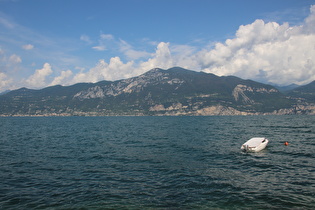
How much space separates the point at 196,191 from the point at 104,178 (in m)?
12.1

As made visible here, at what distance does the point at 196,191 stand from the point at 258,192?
6.53 m

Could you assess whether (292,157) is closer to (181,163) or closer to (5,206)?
(181,163)

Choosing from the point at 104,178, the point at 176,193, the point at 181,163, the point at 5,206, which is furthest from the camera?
the point at 181,163

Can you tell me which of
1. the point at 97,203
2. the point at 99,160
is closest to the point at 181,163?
the point at 99,160

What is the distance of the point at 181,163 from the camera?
3431cm

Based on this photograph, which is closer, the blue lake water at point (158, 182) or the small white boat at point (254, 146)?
the blue lake water at point (158, 182)

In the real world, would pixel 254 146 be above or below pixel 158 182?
below

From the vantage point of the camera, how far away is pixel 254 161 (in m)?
36.5

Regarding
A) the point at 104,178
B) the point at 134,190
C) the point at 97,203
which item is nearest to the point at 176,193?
the point at 134,190

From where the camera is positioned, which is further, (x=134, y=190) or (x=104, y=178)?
(x=104, y=178)

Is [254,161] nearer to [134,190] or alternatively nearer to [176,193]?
[176,193]

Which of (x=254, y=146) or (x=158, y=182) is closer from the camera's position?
(x=158, y=182)

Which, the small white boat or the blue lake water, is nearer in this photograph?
the blue lake water

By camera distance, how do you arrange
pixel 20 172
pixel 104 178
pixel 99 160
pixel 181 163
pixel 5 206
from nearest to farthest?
pixel 5 206, pixel 104 178, pixel 20 172, pixel 181 163, pixel 99 160
